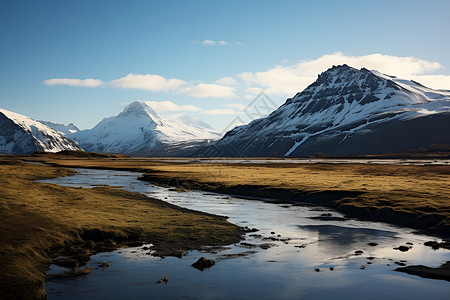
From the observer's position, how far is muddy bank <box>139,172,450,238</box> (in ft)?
125

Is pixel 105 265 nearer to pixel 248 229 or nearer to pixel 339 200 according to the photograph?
pixel 248 229

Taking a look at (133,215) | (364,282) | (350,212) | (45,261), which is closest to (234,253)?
(364,282)

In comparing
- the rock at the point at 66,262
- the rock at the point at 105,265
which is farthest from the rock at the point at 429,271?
the rock at the point at 66,262

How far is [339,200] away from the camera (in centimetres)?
5331

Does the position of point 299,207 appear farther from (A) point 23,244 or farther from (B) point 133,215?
(A) point 23,244

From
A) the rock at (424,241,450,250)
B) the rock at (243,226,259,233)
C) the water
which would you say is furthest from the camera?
the rock at (243,226,259,233)

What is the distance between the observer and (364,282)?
2166cm

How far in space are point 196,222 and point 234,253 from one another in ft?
34.0

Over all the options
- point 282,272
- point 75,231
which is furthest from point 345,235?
point 75,231

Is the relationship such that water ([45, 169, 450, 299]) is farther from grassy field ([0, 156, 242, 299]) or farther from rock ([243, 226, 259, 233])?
grassy field ([0, 156, 242, 299])

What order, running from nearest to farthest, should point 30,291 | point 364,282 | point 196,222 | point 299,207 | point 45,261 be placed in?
point 30,291
point 364,282
point 45,261
point 196,222
point 299,207

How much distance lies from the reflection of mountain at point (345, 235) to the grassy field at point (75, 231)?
7.72m

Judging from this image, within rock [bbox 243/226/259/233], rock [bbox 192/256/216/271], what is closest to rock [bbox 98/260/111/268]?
rock [bbox 192/256/216/271]

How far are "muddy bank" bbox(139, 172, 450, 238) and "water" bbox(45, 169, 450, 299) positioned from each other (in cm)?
473
